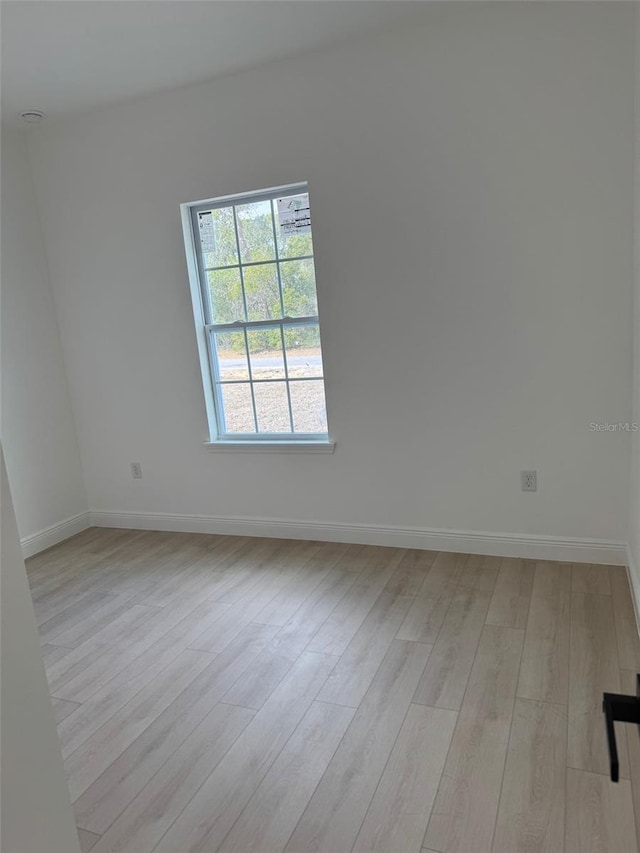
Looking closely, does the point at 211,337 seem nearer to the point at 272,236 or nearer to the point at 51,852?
the point at 272,236

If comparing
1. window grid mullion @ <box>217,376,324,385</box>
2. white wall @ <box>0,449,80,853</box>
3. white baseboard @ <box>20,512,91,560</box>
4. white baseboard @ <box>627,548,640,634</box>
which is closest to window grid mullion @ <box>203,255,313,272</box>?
window grid mullion @ <box>217,376,324,385</box>

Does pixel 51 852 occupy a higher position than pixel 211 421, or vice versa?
pixel 211 421

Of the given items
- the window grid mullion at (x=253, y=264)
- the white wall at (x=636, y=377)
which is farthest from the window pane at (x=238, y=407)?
the white wall at (x=636, y=377)

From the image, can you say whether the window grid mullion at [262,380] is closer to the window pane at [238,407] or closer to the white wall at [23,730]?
the window pane at [238,407]

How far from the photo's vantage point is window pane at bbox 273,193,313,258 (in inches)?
127

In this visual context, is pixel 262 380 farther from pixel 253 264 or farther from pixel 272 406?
pixel 253 264

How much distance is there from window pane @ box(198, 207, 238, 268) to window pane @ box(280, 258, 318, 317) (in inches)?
14.5

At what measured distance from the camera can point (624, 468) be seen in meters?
2.75

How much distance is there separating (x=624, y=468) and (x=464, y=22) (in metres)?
2.23

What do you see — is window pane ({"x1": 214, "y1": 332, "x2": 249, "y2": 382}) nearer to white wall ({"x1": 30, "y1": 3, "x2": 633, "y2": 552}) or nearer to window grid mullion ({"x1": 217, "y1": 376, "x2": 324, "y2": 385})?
window grid mullion ({"x1": 217, "y1": 376, "x2": 324, "y2": 385})

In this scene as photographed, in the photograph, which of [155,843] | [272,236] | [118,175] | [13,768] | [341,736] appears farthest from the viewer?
[118,175]

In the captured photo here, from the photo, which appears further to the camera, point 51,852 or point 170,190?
point 170,190

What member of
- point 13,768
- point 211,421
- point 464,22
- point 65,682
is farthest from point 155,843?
point 464,22

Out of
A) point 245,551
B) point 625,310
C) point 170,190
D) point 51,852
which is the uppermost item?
point 170,190
